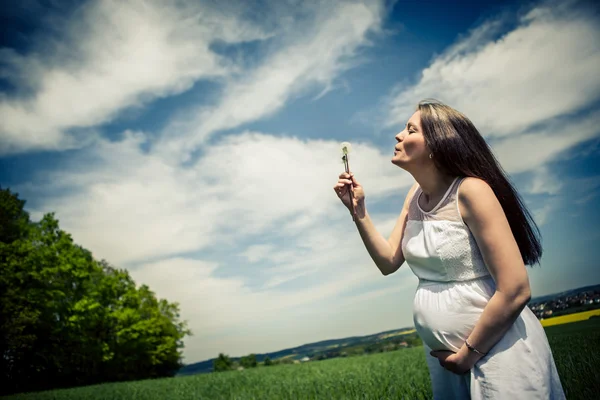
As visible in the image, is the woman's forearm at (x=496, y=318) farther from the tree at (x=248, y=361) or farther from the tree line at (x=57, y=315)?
the tree at (x=248, y=361)

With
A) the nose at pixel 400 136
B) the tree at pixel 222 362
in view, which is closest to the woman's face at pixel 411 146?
the nose at pixel 400 136

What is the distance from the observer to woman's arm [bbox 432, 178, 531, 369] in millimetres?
1536

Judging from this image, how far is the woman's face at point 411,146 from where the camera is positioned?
1.89m

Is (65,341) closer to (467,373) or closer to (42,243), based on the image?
(42,243)

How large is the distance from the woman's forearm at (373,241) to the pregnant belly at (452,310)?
0.45 m

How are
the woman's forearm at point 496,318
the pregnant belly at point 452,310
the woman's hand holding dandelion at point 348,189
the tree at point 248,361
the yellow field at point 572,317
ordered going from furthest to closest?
the tree at point 248,361
the yellow field at point 572,317
the woman's hand holding dandelion at point 348,189
the pregnant belly at point 452,310
the woman's forearm at point 496,318

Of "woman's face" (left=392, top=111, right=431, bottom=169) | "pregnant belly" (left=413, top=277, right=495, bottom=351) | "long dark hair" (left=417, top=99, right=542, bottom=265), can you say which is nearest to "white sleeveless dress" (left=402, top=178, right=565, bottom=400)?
"pregnant belly" (left=413, top=277, right=495, bottom=351)

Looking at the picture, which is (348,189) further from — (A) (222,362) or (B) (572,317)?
(A) (222,362)

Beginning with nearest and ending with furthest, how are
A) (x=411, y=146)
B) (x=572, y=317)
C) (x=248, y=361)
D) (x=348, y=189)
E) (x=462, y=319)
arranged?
(x=462, y=319), (x=411, y=146), (x=348, y=189), (x=572, y=317), (x=248, y=361)

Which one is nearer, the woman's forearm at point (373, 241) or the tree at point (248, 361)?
the woman's forearm at point (373, 241)

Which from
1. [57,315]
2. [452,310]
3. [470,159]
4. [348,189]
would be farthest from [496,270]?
[57,315]

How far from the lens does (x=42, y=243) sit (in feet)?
83.4

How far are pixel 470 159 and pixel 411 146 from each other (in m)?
0.31

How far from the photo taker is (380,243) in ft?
7.39
